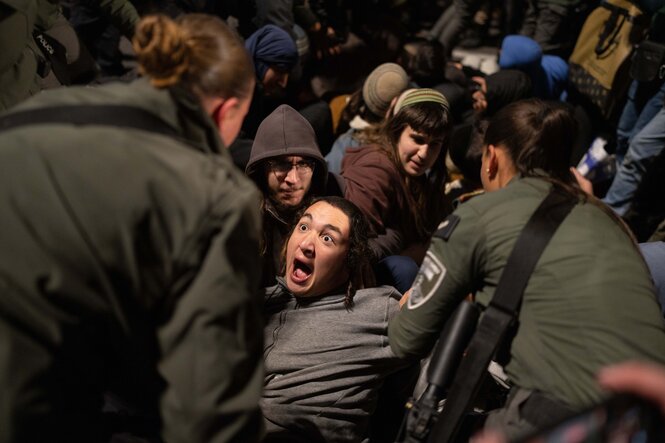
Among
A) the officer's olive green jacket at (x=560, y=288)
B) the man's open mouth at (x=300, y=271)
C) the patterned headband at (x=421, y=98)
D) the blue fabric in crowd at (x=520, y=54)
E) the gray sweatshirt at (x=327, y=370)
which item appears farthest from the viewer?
the blue fabric in crowd at (x=520, y=54)

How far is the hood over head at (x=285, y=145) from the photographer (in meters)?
2.47

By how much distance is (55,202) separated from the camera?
103cm

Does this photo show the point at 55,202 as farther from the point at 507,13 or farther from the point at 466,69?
the point at 507,13

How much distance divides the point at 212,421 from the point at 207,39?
714 millimetres

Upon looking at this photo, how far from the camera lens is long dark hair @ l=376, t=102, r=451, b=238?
9.05 ft

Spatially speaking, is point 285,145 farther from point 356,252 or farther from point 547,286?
point 547,286

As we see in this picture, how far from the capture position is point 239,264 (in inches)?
44.7

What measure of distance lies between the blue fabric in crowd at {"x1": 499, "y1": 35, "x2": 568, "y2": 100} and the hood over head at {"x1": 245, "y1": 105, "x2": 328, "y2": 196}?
1753 millimetres

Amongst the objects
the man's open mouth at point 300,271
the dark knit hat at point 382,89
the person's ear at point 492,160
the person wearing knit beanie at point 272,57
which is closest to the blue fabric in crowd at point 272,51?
the person wearing knit beanie at point 272,57

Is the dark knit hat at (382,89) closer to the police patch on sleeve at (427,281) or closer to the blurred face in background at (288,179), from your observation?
the blurred face in background at (288,179)

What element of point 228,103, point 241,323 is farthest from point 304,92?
point 241,323

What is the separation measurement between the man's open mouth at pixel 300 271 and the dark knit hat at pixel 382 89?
133 cm

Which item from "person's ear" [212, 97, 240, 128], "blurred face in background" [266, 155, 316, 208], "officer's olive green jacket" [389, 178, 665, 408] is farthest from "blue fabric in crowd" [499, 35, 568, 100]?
"person's ear" [212, 97, 240, 128]

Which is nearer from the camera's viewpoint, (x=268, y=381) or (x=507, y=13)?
(x=268, y=381)
